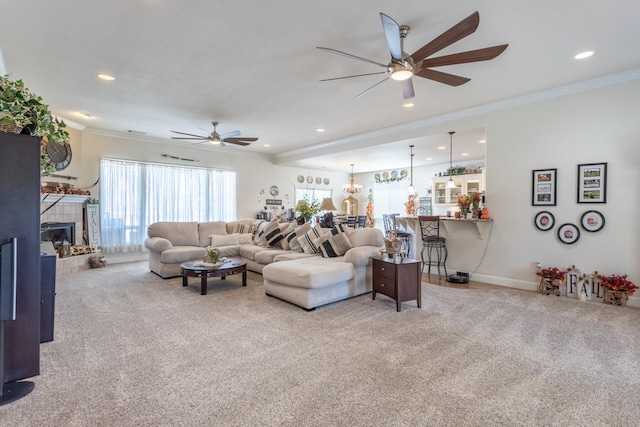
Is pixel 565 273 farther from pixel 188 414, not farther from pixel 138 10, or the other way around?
pixel 138 10

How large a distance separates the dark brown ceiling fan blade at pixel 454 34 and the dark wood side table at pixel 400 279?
215 centimetres

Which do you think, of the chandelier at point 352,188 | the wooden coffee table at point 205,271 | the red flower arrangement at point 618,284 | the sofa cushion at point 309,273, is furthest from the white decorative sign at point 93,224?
the red flower arrangement at point 618,284

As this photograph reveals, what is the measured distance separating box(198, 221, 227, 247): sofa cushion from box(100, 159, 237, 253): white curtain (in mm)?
1550

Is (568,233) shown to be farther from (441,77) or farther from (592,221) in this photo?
(441,77)

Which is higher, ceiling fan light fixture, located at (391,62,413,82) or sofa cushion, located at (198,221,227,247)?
ceiling fan light fixture, located at (391,62,413,82)

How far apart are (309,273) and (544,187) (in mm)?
3530

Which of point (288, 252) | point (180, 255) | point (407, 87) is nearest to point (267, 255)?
point (288, 252)

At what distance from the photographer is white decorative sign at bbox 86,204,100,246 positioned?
6.20 metres

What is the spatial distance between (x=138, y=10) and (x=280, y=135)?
173 inches

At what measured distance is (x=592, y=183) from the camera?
4.00 m

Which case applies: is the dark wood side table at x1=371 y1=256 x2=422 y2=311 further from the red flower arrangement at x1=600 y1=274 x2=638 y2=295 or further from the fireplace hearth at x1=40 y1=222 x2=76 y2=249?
the fireplace hearth at x1=40 y1=222 x2=76 y2=249

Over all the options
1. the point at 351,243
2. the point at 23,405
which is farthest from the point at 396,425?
the point at 351,243

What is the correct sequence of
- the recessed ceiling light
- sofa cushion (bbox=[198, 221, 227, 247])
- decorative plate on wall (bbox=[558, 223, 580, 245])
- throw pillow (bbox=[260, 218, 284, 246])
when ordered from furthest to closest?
1. sofa cushion (bbox=[198, 221, 227, 247])
2. throw pillow (bbox=[260, 218, 284, 246])
3. decorative plate on wall (bbox=[558, 223, 580, 245])
4. the recessed ceiling light

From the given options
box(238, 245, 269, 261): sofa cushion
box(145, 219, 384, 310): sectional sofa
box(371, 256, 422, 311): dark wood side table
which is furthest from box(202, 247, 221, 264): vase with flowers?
box(371, 256, 422, 311): dark wood side table
